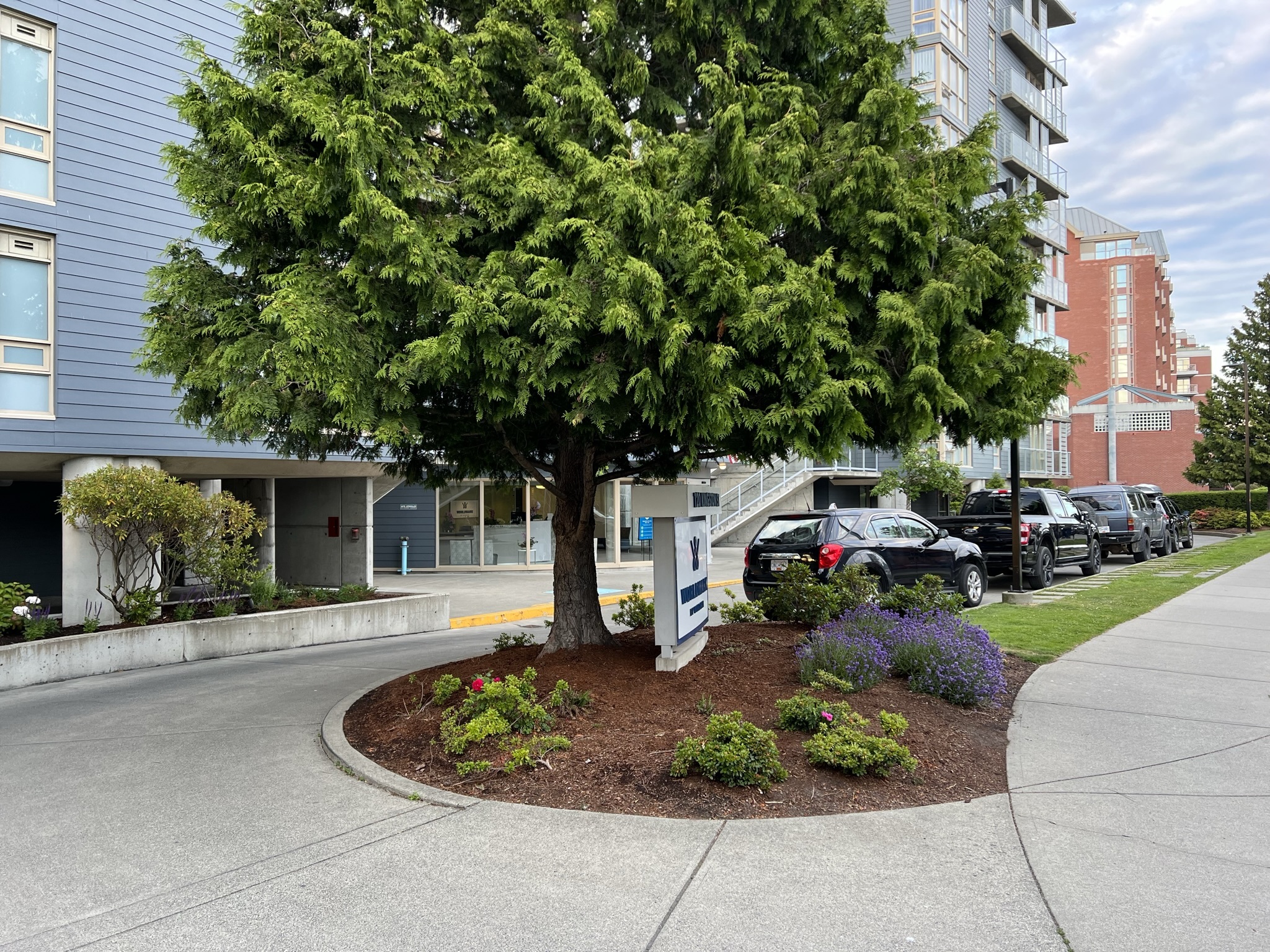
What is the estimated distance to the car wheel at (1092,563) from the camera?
770 inches

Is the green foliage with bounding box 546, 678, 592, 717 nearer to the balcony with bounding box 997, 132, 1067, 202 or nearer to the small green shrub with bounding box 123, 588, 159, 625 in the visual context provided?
the small green shrub with bounding box 123, 588, 159, 625

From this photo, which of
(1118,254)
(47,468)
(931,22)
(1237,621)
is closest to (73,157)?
(47,468)

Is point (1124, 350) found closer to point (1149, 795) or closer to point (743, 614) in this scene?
point (743, 614)

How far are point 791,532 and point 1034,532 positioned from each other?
6611mm

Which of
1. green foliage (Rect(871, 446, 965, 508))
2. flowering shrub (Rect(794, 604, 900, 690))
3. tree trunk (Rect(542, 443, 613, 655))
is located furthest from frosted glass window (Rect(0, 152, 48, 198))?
green foliage (Rect(871, 446, 965, 508))

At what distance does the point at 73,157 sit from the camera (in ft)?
35.4

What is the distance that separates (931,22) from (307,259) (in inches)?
1277

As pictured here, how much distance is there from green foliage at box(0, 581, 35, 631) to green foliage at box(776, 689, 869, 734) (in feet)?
26.7

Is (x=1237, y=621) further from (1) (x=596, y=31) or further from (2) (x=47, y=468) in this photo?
(2) (x=47, y=468)

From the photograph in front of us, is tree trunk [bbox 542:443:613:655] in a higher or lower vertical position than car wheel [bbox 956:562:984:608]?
higher

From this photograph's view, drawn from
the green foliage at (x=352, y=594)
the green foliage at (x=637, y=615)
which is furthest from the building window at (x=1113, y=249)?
the green foliage at (x=637, y=615)

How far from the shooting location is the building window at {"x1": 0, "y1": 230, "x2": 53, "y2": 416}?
10297mm

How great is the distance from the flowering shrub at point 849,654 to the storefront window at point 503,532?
17792 mm

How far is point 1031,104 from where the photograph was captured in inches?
1550
